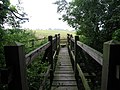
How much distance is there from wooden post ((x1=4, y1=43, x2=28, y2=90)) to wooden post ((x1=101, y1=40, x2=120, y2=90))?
750 millimetres

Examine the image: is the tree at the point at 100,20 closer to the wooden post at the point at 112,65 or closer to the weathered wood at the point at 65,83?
the weathered wood at the point at 65,83

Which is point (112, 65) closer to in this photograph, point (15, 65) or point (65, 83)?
point (15, 65)

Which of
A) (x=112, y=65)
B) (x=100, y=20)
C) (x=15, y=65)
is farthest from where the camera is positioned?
(x=100, y=20)

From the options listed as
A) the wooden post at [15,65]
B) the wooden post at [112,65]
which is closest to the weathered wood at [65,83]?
the wooden post at [15,65]

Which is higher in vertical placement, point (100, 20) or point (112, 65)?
point (100, 20)

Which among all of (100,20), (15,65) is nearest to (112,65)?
(15,65)

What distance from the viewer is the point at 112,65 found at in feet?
4.59

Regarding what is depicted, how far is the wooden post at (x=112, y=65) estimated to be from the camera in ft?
4.46

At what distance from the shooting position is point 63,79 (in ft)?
15.5

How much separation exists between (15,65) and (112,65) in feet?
2.73

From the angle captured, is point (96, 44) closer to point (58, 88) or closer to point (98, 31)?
point (98, 31)

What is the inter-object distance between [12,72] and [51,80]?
306 cm

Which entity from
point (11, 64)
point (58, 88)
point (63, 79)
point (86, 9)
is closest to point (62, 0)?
point (86, 9)

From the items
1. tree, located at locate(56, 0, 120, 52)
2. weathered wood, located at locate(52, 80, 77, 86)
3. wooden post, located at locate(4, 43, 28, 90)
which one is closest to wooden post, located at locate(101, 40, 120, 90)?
wooden post, located at locate(4, 43, 28, 90)
